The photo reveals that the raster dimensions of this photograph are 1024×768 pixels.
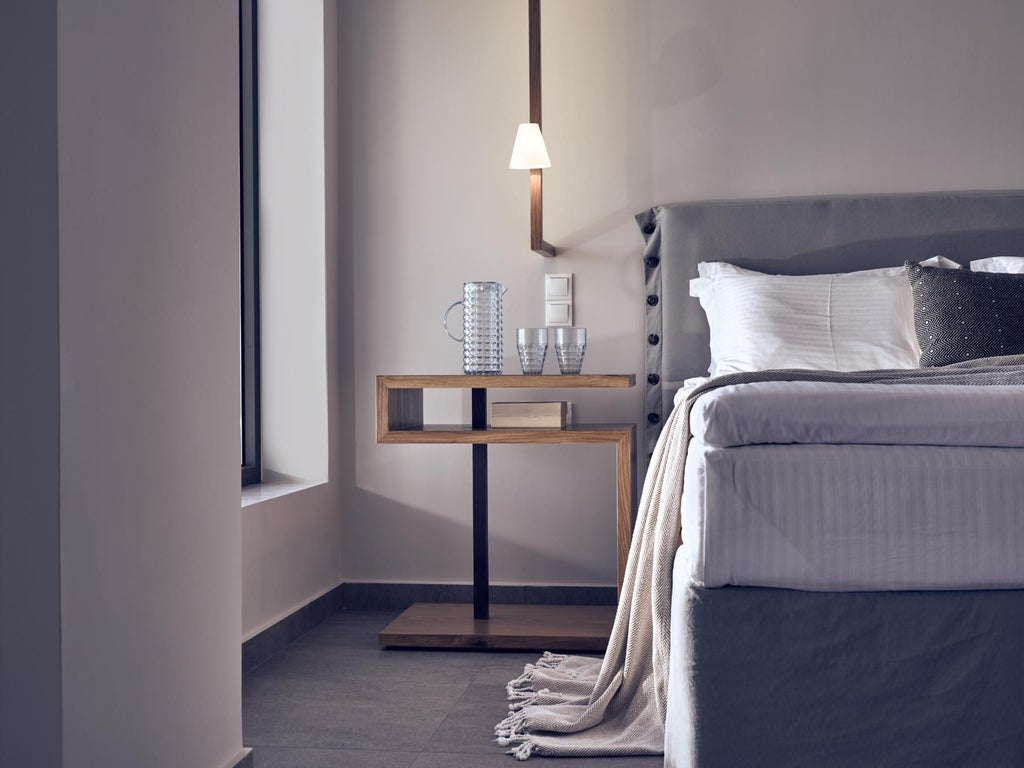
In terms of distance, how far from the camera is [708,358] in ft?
10.7

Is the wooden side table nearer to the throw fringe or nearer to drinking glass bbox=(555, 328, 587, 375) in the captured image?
drinking glass bbox=(555, 328, 587, 375)

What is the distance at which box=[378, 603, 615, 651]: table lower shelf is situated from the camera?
2762 mm

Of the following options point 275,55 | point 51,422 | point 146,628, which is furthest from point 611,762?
point 275,55

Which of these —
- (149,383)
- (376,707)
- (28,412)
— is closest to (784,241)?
(376,707)

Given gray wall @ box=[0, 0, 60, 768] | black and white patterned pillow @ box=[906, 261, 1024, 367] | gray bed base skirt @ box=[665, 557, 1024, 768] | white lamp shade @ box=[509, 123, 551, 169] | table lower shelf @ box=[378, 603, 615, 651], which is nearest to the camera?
gray wall @ box=[0, 0, 60, 768]

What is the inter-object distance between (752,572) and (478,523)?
159cm

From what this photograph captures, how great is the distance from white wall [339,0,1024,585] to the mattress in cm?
185

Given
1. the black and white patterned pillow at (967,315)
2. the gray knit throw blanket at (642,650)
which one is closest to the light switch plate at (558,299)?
the black and white patterned pillow at (967,315)

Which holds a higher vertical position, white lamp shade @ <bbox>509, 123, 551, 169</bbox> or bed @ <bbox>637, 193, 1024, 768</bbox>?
white lamp shade @ <bbox>509, 123, 551, 169</bbox>

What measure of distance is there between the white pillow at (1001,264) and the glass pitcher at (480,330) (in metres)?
1.41

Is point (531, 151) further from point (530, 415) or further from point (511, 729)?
point (511, 729)

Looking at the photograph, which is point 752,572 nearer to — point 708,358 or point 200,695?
point 200,695

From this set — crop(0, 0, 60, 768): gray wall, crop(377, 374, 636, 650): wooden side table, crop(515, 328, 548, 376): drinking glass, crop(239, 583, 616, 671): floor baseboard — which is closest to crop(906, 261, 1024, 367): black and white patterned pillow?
crop(377, 374, 636, 650): wooden side table

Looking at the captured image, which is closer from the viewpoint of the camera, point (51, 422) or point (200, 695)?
point (51, 422)
